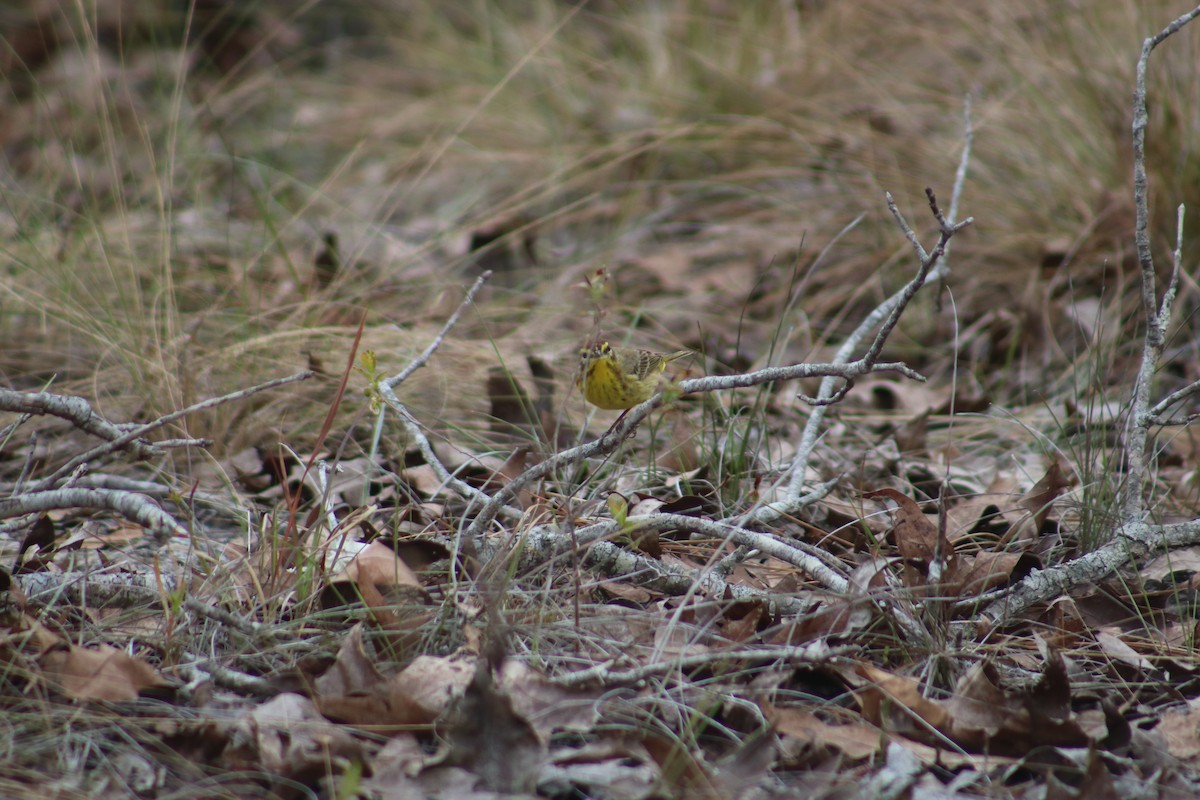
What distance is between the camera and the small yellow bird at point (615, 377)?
303 centimetres

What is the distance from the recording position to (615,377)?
313 cm

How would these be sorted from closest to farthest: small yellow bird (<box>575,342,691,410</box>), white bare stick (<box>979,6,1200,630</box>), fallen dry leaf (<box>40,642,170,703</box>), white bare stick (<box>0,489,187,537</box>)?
1. fallen dry leaf (<box>40,642,170,703</box>)
2. white bare stick (<box>0,489,187,537</box>)
3. white bare stick (<box>979,6,1200,630</box>)
4. small yellow bird (<box>575,342,691,410</box>)

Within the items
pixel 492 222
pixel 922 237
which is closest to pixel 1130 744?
pixel 922 237

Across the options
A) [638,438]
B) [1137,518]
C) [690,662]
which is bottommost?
[638,438]

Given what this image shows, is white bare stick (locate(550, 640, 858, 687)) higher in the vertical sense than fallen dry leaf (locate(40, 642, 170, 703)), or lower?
higher

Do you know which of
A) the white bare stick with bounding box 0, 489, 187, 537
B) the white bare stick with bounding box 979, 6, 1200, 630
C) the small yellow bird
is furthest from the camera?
the small yellow bird

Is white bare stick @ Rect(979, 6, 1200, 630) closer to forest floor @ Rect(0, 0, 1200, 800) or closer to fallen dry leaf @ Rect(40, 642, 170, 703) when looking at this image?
forest floor @ Rect(0, 0, 1200, 800)

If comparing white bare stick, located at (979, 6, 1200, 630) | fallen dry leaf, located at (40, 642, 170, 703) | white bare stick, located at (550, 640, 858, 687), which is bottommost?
fallen dry leaf, located at (40, 642, 170, 703)

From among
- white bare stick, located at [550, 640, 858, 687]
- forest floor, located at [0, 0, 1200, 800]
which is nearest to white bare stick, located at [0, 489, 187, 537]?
forest floor, located at [0, 0, 1200, 800]

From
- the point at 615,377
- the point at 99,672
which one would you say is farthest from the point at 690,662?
the point at 615,377

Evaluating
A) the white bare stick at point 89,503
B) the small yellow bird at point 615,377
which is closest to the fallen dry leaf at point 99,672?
the white bare stick at point 89,503

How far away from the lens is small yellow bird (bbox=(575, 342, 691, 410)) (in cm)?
303

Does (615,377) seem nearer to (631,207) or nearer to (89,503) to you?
(89,503)

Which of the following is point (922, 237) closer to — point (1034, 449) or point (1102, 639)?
point (1034, 449)
